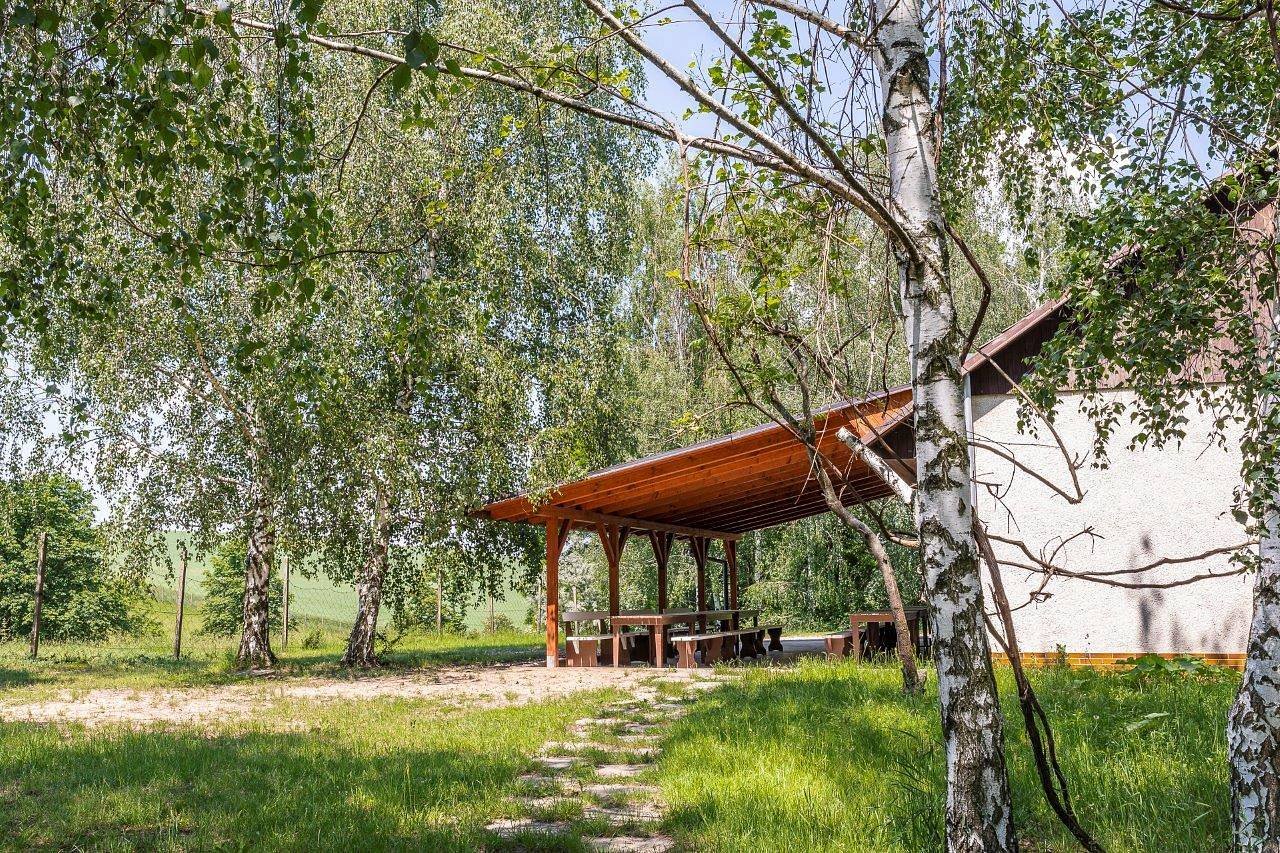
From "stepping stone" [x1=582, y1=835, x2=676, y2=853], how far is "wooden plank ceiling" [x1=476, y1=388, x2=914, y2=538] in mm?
6558

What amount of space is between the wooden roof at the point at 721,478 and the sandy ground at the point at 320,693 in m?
2.48

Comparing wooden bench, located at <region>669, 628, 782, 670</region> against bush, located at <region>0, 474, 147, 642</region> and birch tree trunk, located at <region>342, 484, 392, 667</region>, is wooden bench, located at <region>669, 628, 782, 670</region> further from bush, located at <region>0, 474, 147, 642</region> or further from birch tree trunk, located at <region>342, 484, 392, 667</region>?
bush, located at <region>0, 474, 147, 642</region>

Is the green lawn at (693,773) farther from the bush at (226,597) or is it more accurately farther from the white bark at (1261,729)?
the bush at (226,597)

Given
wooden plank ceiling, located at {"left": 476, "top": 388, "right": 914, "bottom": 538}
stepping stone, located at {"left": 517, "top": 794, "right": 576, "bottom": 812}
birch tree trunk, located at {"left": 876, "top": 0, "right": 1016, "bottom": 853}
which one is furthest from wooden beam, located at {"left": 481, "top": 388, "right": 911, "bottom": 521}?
birch tree trunk, located at {"left": 876, "top": 0, "right": 1016, "bottom": 853}

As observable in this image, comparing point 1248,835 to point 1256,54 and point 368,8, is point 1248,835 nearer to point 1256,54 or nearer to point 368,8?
point 1256,54

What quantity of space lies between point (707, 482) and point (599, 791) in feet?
28.0

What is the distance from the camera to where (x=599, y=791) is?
561 centimetres

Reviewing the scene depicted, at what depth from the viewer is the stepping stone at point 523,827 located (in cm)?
468

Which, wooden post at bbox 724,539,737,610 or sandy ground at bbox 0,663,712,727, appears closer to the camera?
sandy ground at bbox 0,663,712,727

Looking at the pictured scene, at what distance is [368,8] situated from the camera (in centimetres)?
1454

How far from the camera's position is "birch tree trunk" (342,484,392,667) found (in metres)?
15.1

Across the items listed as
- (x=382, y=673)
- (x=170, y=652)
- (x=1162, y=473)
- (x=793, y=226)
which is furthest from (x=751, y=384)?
(x=170, y=652)

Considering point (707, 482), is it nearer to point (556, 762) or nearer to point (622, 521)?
point (622, 521)

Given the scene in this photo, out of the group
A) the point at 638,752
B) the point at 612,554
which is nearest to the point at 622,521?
the point at 612,554
